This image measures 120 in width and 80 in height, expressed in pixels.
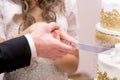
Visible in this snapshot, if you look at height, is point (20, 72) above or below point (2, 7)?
below

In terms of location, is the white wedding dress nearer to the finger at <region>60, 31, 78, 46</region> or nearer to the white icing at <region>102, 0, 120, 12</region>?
the finger at <region>60, 31, 78, 46</region>

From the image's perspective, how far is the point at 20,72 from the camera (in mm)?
1146

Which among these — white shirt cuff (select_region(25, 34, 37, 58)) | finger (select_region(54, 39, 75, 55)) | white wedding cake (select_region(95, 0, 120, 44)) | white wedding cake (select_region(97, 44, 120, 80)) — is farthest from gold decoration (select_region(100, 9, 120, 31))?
white shirt cuff (select_region(25, 34, 37, 58))

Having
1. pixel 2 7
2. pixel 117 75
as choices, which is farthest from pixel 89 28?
pixel 117 75

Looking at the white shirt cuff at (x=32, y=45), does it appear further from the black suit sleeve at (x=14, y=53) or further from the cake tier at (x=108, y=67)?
the cake tier at (x=108, y=67)

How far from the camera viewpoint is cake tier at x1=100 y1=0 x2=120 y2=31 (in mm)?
1074

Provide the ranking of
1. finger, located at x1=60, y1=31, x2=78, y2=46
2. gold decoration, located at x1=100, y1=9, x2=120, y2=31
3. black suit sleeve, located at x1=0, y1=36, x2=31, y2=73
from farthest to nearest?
1. gold decoration, located at x1=100, y1=9, x2=120, y2=31
2. finger, located at x1=60, y1=31, x2=78, y2=46
3. black suit sleeve, located at x1=0, y1=36, x2=31, y2=73

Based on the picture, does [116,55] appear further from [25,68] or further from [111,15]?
[25,68]

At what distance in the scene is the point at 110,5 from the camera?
1.12 meters

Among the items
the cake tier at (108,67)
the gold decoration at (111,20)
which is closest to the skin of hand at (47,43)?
the cake tier at (108,67)

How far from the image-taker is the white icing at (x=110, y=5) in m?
1.09

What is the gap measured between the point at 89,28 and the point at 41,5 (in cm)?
124

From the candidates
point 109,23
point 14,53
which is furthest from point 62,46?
point 109,23

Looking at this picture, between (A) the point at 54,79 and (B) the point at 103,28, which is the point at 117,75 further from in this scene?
(A) the point at 54,79
